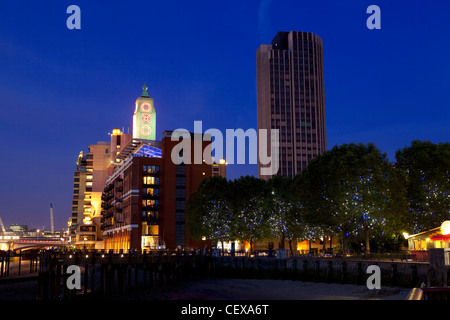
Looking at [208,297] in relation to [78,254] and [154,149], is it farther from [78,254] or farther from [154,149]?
[154,149]

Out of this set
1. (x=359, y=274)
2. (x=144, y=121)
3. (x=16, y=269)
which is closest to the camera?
(x=359, y=274)

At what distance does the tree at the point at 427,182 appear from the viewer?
72000 millimetres

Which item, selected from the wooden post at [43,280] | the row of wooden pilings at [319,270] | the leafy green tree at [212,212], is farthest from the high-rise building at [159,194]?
the wooden post at [43,280]

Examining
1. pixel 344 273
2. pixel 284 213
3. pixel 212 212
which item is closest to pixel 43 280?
pixel 344 273

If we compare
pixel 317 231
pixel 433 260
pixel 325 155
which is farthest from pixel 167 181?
pixel 433 260

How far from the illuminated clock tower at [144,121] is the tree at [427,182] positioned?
378 ft

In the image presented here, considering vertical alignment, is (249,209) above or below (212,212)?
above

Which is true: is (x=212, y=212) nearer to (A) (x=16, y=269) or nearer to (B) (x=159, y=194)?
(B) (x=159, y=194)

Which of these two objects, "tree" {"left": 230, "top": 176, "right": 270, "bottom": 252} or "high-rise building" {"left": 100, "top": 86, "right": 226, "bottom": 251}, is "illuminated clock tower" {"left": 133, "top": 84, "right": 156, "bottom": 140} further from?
"tree" {"left": 230, "top": 176, "right": 270, "bottom": 252}

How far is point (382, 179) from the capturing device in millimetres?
72688

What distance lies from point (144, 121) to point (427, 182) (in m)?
122

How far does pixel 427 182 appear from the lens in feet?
244

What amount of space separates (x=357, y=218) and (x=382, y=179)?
23.3 feet

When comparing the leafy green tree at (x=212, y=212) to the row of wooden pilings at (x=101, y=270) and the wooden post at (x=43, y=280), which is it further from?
the wooden post at (x=43, y=280)
